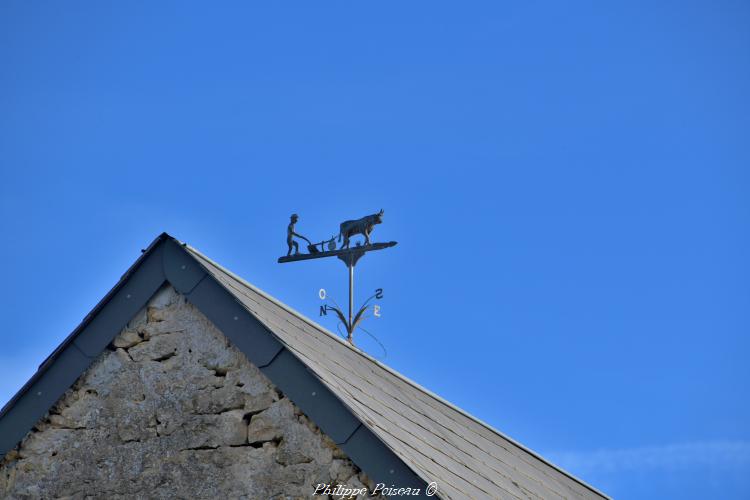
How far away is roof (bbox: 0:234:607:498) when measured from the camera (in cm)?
635

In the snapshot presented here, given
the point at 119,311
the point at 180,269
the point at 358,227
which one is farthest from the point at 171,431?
the point at 358,227

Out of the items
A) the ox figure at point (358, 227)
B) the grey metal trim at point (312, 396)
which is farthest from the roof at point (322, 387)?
the ox figure at point (358, 227)

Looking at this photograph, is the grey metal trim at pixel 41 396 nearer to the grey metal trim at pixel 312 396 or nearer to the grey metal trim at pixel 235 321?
the grey metal trim at pixel 235 321

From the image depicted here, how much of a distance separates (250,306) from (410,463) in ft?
4.87

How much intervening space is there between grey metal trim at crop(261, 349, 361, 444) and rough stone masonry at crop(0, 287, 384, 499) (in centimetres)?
7

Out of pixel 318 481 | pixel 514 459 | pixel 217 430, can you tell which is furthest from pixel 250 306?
pixel 514 459

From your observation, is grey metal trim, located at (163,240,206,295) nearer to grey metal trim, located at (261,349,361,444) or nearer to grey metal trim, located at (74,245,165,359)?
grey metal trim, located at (74,245,165,359)

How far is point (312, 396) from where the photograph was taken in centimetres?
658

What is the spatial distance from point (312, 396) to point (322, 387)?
8 centimetres

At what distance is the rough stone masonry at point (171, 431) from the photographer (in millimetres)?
6621

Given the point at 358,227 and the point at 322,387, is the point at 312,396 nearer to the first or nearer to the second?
the point at 322,387

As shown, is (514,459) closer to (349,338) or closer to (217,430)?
(349,338)

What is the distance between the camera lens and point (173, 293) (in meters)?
7.29

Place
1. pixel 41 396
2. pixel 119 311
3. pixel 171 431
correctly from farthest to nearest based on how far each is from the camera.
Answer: pixel 119 311, pixel 41 396, pixel 171 431
